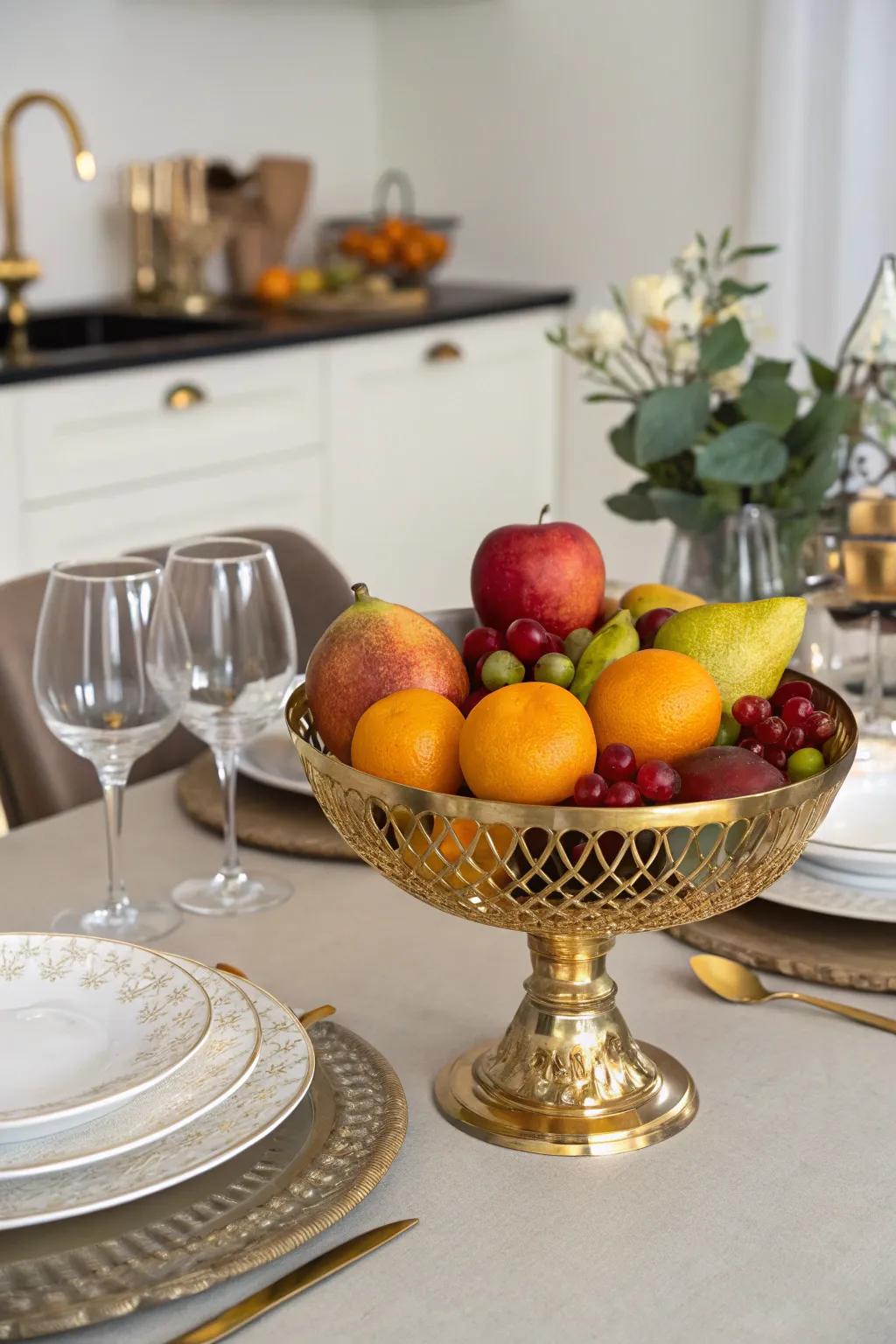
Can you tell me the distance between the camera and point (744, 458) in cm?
A: 139

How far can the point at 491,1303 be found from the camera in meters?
0.58

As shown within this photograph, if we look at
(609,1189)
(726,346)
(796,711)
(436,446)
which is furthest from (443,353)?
(609,1189)

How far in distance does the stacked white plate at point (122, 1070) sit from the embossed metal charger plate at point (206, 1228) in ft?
0.06

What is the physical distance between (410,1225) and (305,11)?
3320mm

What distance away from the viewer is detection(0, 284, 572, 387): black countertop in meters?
2.47

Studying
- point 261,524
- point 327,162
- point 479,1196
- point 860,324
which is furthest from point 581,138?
point 479,1196

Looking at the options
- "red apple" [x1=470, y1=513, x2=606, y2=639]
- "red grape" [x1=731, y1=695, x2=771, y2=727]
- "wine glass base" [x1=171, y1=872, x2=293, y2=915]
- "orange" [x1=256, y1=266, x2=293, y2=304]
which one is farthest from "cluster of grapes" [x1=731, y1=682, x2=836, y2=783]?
"orange" [x1=256, y1=266, x2=293, y2=304]

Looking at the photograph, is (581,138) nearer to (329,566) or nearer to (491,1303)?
(329,566)

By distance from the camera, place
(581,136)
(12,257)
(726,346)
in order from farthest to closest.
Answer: (581,136) → (12,257) → (726,346)

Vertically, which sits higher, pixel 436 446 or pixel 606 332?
pixel 606 332

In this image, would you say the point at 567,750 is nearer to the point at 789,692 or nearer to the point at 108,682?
the point at 789,692

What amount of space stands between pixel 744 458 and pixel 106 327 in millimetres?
→ 2097

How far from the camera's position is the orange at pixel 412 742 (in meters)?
0.67

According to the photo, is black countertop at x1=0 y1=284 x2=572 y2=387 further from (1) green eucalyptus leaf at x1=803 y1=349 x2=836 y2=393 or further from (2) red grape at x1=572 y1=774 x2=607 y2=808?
(2) red grape at x1=572 y1=774 x2=607 y2=808
